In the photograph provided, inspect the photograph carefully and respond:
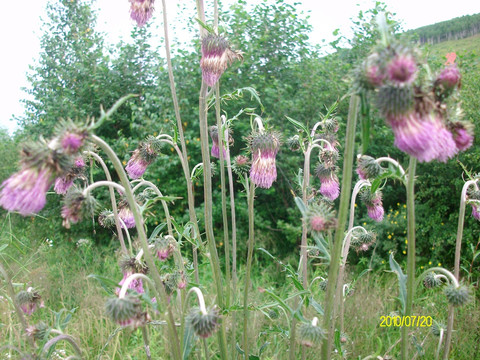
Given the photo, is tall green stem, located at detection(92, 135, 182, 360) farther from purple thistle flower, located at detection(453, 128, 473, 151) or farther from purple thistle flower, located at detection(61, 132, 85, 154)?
purple thistle flower, located at detection(453, 128, 473, 151)

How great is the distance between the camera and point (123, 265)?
1668mm

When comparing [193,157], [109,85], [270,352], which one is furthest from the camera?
[109,85]

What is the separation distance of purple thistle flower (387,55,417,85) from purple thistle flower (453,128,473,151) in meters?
0.33

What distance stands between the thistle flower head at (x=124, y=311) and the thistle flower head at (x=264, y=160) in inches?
35.1

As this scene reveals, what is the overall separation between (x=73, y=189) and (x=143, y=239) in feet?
0.98

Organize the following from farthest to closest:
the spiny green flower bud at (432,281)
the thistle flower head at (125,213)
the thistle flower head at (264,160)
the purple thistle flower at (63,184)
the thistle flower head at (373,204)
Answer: the thistle flower head at (373,204), the thistle flower head at (125,213), the spiny green flower bud at (432,281), the thistle flower head at (264,160), the purple thistle flower at (63,184)

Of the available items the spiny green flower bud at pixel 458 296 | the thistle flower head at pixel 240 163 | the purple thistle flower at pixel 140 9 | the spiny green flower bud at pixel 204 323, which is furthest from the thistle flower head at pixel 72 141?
the spiny green flower bud at pixel 458 296

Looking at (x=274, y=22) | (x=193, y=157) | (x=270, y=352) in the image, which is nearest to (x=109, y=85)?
(x=193, y=157)

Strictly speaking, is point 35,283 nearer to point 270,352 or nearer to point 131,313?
point 270,352

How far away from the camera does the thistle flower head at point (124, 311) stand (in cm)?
123

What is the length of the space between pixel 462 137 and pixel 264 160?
917mm

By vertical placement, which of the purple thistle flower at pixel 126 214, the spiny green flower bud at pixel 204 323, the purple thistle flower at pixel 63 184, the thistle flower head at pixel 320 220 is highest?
the purple thistle flower at pixel 63 184

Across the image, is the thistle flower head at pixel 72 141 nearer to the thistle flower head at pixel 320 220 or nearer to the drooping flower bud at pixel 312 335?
the thistle flower head at pixel 320 220

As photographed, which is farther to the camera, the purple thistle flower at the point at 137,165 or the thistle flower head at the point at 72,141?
the purple thistle flower at the point at 137,165
